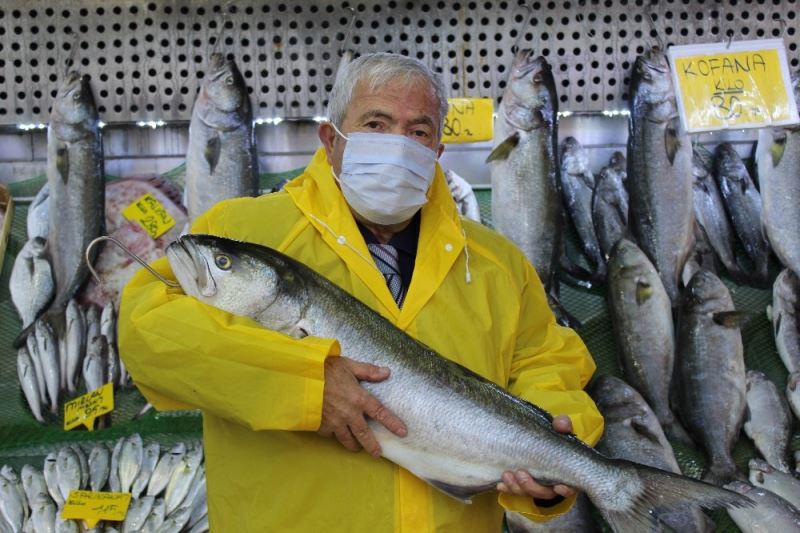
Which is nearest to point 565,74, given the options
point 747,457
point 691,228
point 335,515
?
point 691,228

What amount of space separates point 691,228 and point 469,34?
4.19 feet

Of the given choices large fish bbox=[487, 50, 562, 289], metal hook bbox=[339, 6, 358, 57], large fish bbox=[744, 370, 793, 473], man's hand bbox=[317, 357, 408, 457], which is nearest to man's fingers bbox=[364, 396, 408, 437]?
man's hand bbox=[317, 357, 408, 457]

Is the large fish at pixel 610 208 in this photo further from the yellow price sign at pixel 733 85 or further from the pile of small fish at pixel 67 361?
the pile of small fish at pixel 67 361

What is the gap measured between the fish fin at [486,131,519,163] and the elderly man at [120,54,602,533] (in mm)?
1177

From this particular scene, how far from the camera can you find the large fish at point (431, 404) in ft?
5.57

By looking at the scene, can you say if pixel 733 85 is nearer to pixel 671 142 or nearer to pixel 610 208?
pixel 671 142

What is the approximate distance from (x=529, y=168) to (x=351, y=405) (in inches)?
75.4

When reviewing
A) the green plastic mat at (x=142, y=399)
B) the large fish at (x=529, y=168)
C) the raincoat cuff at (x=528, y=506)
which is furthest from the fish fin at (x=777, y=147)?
the raincoat cuff at (x=528, y=506)

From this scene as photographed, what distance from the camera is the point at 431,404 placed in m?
1.75

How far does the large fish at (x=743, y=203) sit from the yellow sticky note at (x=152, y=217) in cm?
238

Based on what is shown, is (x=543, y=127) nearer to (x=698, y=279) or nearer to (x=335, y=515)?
(x=698, y=279)

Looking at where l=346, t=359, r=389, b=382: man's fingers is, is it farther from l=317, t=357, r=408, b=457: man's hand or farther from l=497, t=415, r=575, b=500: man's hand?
l=497, t=415, r=575, b=500: man's hand

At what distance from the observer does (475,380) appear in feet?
5.93

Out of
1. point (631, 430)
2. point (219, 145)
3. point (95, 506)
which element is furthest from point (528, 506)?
point (219, 145)
